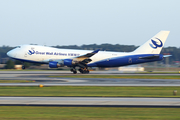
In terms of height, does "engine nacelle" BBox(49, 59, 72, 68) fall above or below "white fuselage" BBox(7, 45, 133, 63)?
below

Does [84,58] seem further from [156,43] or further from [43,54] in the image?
[156,43]

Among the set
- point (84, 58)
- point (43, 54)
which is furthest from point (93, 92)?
point (43, 54)

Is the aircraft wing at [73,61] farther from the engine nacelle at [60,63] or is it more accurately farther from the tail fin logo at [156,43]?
the tail fin logo at [156,43]

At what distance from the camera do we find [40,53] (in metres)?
46.2
